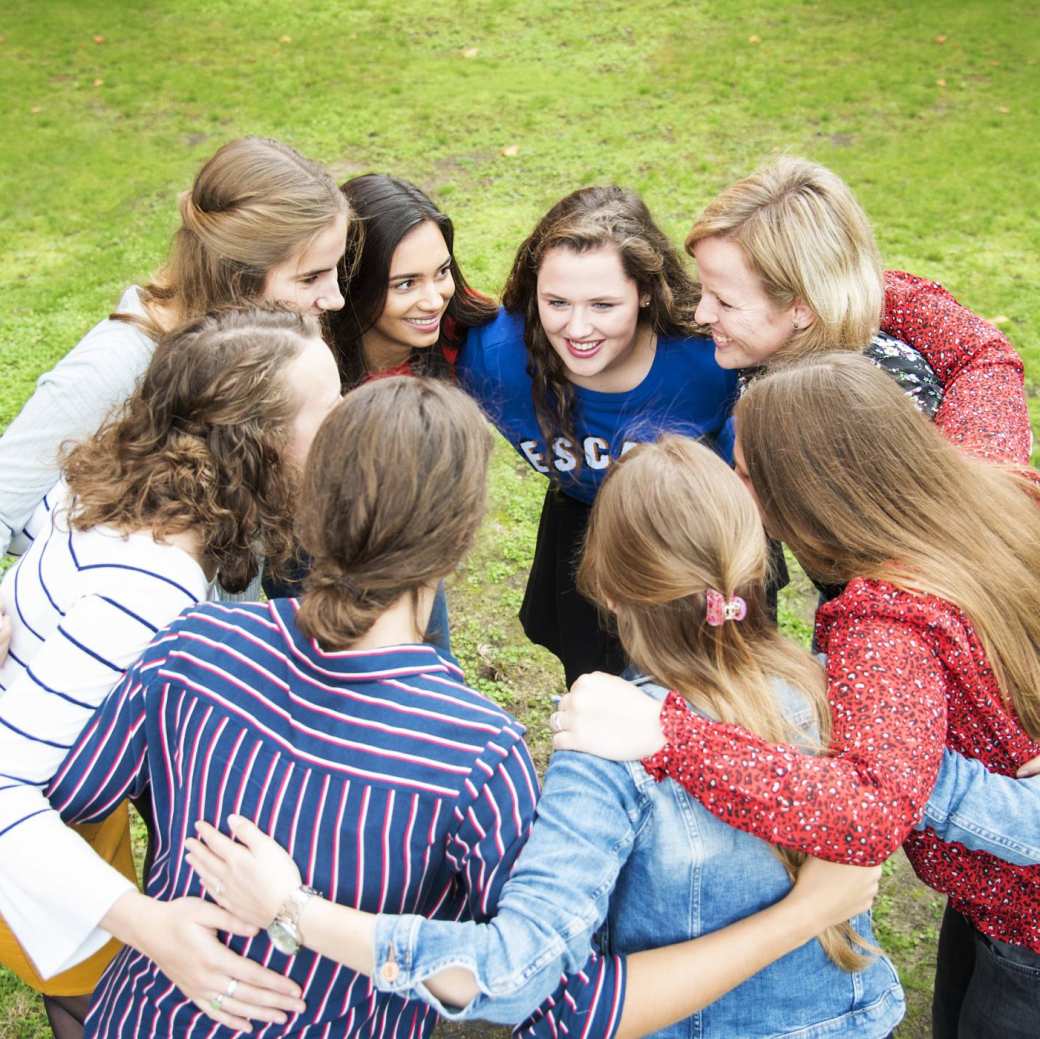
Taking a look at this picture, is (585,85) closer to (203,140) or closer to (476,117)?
(476,117)

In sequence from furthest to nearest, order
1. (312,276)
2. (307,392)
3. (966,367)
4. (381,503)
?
1. (312,276)
2. (966,367)
3. (307,392)
4. (381,503)

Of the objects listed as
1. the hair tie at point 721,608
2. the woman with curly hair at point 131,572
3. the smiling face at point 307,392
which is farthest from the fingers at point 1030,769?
the smiling face at point 307,392

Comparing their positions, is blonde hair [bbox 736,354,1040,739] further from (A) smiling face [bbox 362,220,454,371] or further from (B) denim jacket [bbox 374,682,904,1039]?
(A) smiling face [bbox 362,220,454,371]

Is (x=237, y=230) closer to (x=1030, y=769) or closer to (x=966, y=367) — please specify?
(x=966, y=367)

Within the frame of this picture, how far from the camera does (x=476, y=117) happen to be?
29.6 feet

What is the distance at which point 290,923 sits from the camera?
1588 millimetres

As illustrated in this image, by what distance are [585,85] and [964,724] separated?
8673mm

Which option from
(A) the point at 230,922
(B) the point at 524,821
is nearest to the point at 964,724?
(B) the point at 524,821

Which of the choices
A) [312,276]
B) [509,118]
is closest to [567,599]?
[312,276]

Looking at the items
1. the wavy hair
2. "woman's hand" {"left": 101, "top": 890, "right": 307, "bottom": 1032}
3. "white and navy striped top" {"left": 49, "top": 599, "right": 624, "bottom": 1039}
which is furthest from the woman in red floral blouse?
the wavy hair

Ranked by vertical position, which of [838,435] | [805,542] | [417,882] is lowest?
[417,882]

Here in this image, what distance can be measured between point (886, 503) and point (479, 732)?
90cm

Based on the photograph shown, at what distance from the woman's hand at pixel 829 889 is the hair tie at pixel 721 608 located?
1.38 ft

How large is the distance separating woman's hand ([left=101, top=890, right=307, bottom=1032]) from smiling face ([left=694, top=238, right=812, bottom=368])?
203 cm
